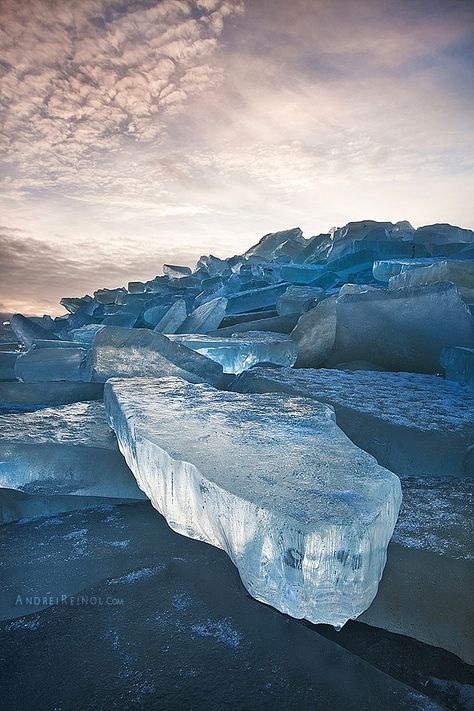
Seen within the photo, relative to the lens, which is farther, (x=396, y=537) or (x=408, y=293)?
(x=408, y=293)

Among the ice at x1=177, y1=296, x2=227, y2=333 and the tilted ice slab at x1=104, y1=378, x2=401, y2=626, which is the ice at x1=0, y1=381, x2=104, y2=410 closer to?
the tilted ice slab at x1=104, y1=378, x2=401, y2=626

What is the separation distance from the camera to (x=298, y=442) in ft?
3.93

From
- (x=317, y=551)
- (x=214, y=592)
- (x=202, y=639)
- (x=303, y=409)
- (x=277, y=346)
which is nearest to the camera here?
(x=317, y=551)

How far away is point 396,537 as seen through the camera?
1152 millimetres

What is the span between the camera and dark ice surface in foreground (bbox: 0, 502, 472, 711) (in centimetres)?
82

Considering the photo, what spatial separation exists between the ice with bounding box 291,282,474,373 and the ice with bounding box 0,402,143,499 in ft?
6.14

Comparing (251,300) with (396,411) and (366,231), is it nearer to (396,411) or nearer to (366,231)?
(396,411)

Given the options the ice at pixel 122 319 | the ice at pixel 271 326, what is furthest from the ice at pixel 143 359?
the ice at pixel 122 319

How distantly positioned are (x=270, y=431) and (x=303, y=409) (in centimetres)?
29

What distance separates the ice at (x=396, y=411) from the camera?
1670mm

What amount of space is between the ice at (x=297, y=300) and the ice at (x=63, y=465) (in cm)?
372

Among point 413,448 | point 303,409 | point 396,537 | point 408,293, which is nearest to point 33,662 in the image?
point 396,537

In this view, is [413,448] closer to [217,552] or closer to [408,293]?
[217,552]

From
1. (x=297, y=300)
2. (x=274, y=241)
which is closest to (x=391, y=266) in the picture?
(x=297, y=300)
